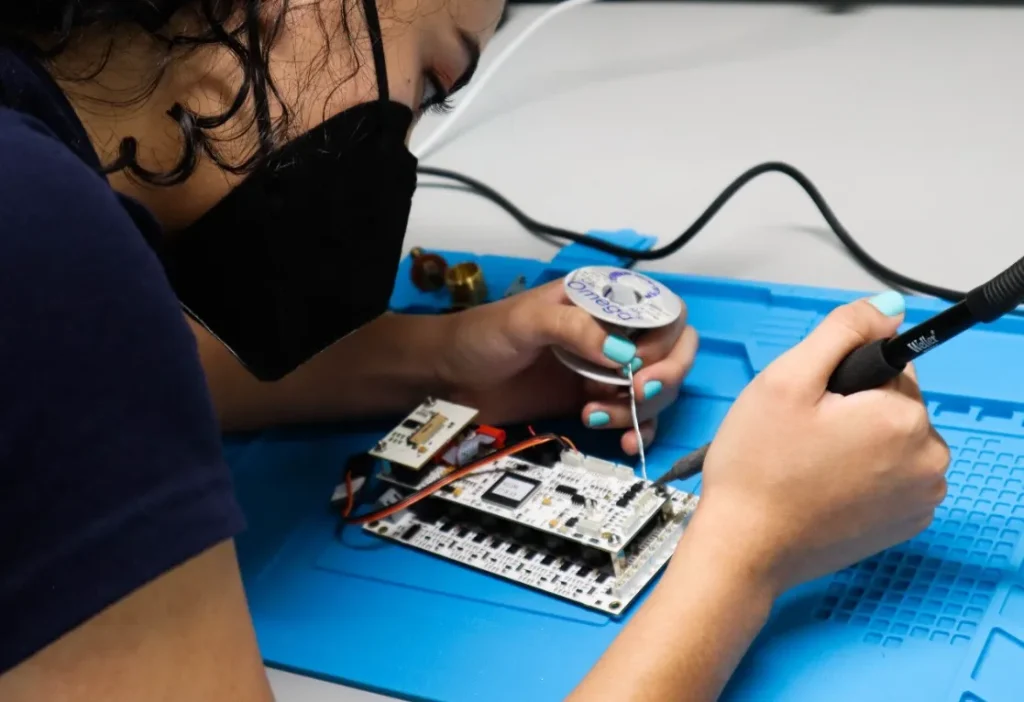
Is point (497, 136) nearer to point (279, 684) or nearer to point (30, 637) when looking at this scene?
point (279, 684)

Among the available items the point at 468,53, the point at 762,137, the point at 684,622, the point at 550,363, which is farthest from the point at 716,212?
the point at 684,622

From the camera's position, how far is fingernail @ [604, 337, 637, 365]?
2.20ft

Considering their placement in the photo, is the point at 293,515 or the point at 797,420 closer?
the point at 797,420

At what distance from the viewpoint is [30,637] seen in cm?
38

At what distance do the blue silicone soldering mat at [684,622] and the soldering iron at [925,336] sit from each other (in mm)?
127

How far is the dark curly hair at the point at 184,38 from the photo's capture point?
49 cm

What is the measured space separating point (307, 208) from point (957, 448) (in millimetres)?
439

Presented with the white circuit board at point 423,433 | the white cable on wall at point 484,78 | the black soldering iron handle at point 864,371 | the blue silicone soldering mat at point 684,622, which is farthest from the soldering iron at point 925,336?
the white cable on wall at point 484,78

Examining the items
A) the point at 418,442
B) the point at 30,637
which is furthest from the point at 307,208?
the point at 30,637

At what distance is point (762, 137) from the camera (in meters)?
1.12

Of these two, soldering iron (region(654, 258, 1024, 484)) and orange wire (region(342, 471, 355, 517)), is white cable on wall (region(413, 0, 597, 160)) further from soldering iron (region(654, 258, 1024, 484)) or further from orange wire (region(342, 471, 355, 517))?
soldering iron (region(654, 258, 1024, 484))

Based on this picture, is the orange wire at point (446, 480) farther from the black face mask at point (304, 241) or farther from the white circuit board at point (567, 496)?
the black face mask at point (304, 241)

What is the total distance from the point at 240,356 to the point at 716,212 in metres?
0.51

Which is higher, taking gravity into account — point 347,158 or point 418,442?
point 347,158
